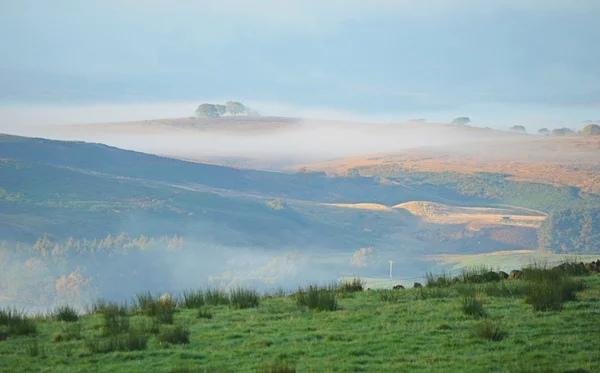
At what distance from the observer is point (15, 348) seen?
40.4 feet

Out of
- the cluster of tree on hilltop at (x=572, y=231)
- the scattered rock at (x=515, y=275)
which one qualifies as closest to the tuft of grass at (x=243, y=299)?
the scattered rock at (x=515, y=275)

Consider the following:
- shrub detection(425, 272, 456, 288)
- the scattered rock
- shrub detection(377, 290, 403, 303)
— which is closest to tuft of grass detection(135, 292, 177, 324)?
shrub detection(377, 290, 403, 303)

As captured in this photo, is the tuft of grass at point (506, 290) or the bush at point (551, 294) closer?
the bush at point (551, 294)

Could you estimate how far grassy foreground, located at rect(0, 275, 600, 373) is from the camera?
33.9ft

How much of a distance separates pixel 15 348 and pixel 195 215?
554 feet

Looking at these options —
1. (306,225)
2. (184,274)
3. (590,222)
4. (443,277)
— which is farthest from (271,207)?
(443,277)

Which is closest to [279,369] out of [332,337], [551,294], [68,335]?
[332,337]

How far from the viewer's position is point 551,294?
1385 cm

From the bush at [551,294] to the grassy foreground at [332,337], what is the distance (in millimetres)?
111

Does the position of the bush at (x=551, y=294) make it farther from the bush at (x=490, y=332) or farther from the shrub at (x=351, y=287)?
the shrub at (x=351, y=287)

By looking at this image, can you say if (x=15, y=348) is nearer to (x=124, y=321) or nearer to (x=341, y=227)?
(x=124, y=321)

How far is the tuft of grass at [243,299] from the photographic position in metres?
16.3

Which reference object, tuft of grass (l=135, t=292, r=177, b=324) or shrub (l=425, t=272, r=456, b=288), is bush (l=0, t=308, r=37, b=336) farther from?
shrub (l=425, t=272, r=456, b=288)

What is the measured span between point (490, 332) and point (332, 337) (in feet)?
6.88
